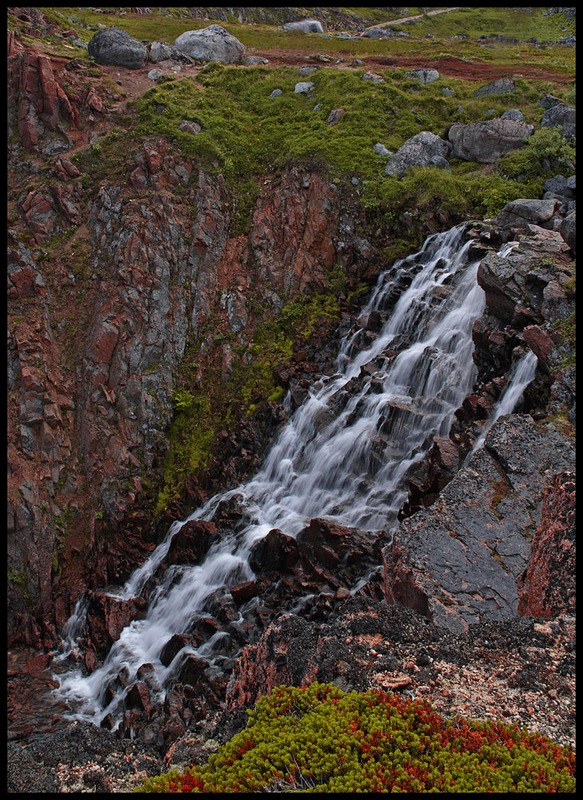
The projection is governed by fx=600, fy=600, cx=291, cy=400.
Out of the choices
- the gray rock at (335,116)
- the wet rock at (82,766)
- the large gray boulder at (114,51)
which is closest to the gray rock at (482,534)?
the wet rock at (82,766)

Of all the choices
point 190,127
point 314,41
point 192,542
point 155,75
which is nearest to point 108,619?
point 192,542

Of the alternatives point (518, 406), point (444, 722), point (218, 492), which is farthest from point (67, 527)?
point (444, 722)

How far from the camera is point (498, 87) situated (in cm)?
3638

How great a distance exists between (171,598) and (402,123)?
2936cm

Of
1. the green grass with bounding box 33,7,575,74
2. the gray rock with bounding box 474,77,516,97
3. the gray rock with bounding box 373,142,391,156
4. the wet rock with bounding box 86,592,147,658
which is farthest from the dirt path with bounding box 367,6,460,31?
the wet rock with bounding box 86,592,147,658

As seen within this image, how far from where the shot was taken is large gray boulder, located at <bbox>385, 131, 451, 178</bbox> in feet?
106

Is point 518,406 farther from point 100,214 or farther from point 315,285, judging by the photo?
point 100,214

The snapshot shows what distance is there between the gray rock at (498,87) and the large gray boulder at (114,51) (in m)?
22.0

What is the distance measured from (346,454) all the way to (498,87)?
27369 mm

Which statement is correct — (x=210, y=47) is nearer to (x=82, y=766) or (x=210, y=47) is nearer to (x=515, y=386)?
(x=515, y=386)

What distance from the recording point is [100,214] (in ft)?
100

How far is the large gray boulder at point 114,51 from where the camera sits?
127 ft

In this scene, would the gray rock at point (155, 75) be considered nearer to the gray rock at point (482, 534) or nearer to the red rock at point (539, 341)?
the red rock at point (539, 341)

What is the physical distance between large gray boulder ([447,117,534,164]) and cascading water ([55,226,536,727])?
25.2ft
